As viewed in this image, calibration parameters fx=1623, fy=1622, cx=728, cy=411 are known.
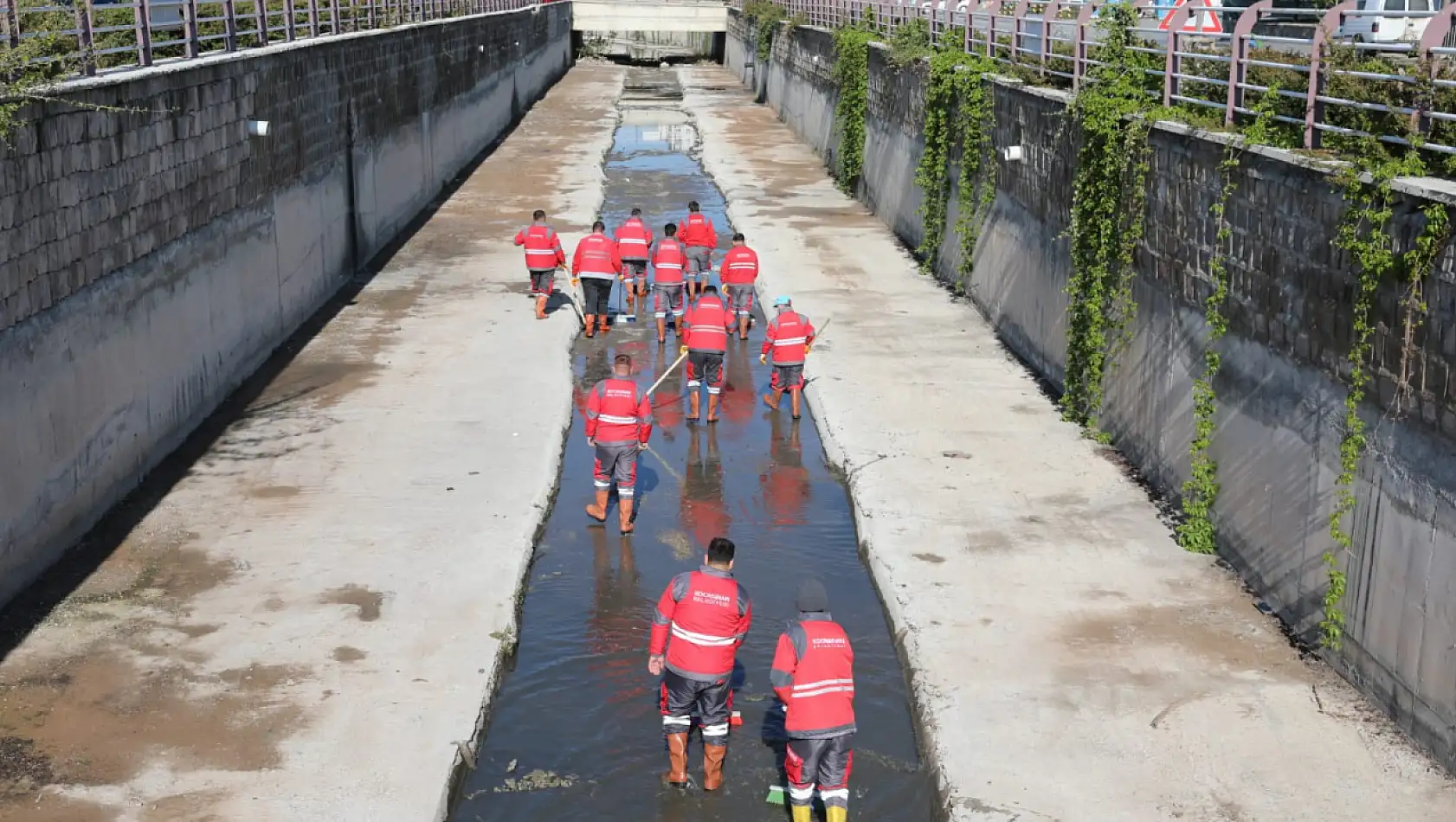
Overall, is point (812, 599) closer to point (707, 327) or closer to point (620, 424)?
point (620, 424)

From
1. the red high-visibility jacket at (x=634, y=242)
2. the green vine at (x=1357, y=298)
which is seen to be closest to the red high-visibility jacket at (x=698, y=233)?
the red high-visibility jacket at (x=634, y=242)

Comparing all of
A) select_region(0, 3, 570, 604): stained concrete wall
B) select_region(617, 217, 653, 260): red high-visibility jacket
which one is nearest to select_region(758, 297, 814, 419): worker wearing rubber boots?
select_region(617, 217, 653, 260): red high-visibility jacket

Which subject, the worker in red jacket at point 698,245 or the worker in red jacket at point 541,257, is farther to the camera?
the worker in red jacket at point 698,245

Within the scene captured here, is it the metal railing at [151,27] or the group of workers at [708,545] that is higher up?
the metal railing at [151,27]

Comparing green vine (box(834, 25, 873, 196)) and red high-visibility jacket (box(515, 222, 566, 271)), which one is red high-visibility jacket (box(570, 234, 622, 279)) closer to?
red high-visibility jacket (box(515, 222, 566, 271))

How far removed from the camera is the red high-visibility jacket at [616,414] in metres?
13.3

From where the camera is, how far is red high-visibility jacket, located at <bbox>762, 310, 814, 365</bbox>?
1684 cm

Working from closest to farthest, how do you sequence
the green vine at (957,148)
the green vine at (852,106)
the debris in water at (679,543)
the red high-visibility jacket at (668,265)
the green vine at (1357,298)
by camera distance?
1. the green vine at (1357,298)
2. the debris in water at (679,543)
3. the red high-visibility jacket at (668,265)
4. the green vine at (957,148)
5. the green vine at (852,106)

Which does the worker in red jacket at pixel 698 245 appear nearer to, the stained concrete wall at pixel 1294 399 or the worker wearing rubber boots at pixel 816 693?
the stained concrete wall at pixel 1294 399

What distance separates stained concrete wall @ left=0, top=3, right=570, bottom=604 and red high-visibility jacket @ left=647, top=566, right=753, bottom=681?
5168 millimetres

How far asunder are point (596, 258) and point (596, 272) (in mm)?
255

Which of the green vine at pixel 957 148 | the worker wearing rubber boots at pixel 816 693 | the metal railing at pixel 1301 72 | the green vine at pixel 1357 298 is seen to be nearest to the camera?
the worker wearing rubber boots at pixel 816 693

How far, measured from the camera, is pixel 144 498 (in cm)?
1378

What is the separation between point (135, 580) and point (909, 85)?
19.9 meters
